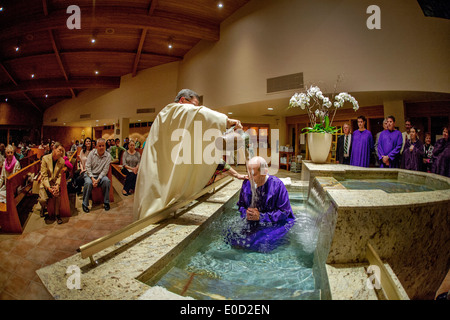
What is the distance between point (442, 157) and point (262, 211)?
195 inches

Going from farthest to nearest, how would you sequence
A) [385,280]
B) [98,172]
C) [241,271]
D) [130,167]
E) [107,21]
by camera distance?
[107,21]
[130,167]
[98,172]
[241,271]
[385,280]

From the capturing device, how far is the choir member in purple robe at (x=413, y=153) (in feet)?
14.6

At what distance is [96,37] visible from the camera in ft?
26.6

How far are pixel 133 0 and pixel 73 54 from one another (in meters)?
5.02

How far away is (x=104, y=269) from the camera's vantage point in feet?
3.96

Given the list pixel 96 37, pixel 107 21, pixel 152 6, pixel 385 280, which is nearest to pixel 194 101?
pixel 385 280

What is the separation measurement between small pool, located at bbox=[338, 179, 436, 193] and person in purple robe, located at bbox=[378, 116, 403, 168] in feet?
6.53

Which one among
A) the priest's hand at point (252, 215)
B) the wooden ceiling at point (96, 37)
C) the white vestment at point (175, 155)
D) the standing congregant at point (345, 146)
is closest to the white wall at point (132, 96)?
the wooden ceiling at point (96, 37)

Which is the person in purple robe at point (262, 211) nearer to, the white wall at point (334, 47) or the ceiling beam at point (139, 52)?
the white wall at point (334, 47)

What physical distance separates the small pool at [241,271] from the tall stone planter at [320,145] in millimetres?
1697

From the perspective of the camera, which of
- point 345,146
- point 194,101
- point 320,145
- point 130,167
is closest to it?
point 194,101

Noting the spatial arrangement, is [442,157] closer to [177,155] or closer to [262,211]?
[262,211]

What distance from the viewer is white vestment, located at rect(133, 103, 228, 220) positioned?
2139 mm

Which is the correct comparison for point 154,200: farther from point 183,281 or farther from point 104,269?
point 183,281
